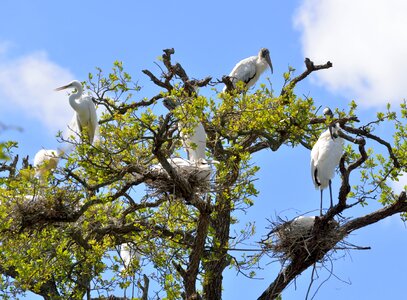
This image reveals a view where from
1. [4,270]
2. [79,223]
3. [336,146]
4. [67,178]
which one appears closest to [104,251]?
[79,223]

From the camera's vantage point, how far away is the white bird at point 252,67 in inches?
618

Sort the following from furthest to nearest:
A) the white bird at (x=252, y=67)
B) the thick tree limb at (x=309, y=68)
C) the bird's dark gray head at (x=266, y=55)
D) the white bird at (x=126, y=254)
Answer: the bird's dark gray head at (x=266, y=55)
the white bird at (x=252, y=67)
the thick tree limb at (x=309, y=68)
the white bird at (x=126, y=254)

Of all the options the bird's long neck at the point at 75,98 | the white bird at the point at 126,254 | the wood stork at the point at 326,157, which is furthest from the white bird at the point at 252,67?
the wood stork at the point at 326,157

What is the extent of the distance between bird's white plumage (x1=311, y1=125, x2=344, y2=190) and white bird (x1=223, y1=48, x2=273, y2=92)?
5992 millimetres

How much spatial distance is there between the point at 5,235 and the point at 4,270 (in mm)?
1196

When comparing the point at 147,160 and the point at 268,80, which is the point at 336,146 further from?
the point at 147,160

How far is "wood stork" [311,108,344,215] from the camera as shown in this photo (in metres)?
9.50

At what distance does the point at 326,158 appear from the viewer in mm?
9508

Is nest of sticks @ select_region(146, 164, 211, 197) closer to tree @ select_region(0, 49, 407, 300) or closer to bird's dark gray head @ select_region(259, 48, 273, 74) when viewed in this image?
tree @ select_region(0, 49, 407, 300)

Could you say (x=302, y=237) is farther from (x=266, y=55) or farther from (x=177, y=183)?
(x=266, y=55)

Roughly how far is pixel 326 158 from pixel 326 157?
11 mm

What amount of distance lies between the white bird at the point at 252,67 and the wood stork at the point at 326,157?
5984mm

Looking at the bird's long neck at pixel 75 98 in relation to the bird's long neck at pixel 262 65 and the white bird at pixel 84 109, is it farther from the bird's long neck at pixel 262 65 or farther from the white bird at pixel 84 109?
the bird's long neck at pixel 262 65

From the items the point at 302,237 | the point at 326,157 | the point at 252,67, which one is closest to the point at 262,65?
the point at 252,67
